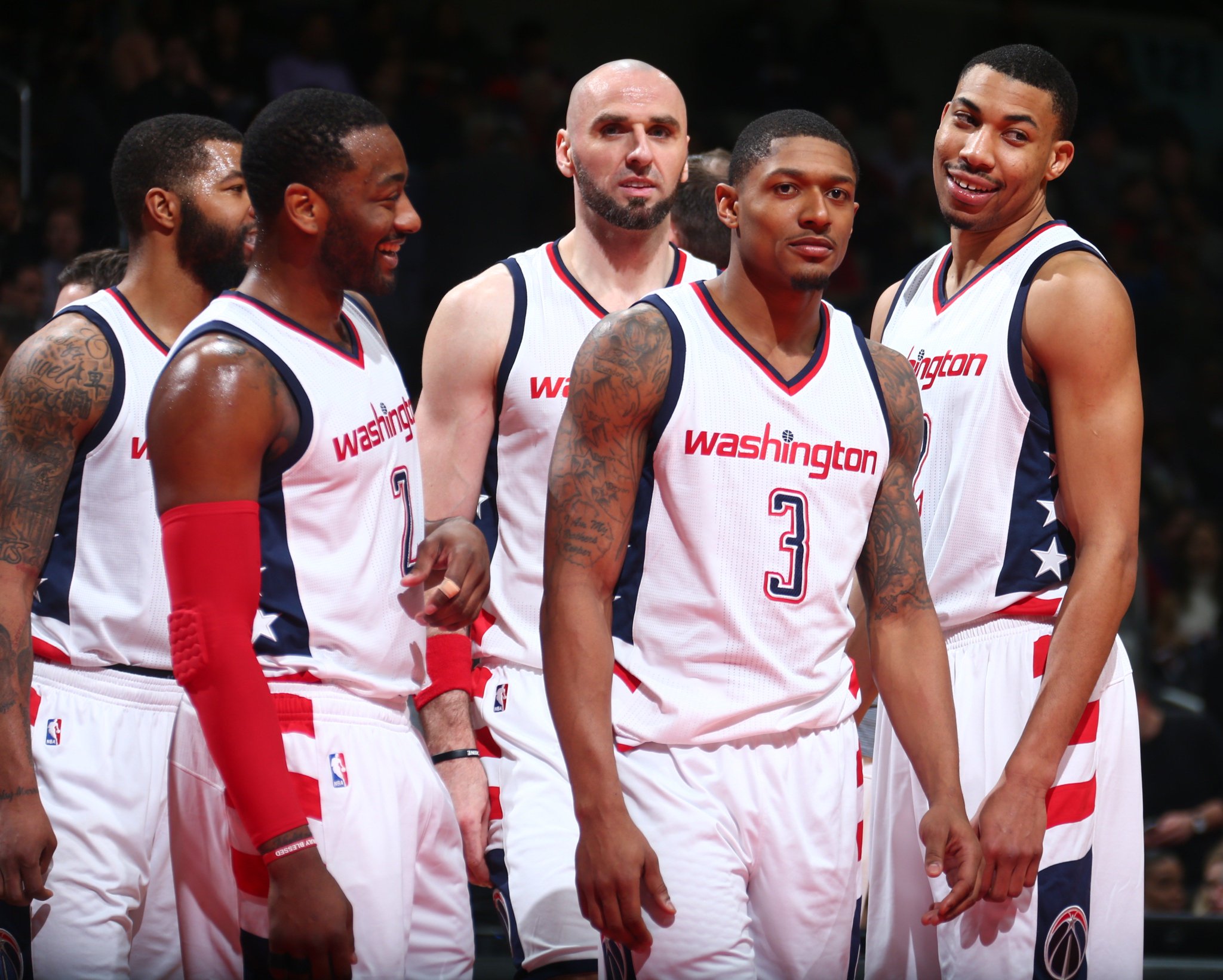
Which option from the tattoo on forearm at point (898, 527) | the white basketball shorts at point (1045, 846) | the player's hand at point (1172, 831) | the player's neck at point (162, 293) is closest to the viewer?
the tattoo on forearm at point (898, 527)

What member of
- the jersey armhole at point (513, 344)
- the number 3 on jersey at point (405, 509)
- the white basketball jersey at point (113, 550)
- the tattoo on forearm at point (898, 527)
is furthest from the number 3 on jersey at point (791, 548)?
the white basketball jersey at point (113, 550)

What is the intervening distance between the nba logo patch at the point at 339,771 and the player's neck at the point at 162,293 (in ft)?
3.97

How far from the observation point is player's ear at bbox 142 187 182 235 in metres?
3.70

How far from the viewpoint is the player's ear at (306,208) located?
2.95m

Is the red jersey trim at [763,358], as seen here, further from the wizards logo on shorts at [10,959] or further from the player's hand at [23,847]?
the wizards logo on shorts at [10,959]

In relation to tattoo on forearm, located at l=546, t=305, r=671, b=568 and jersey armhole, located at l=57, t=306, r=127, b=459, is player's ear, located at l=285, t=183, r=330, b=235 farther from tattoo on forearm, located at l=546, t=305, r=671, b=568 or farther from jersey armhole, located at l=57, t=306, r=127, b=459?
jersey armhole, located at l=57, t=306, r=127, b=459

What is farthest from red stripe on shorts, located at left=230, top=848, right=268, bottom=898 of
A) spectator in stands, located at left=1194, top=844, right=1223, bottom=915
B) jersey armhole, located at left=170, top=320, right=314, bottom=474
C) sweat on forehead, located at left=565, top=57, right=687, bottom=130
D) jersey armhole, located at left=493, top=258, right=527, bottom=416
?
spectator in stands, located at left=1194, top=844, right=1223, bottom=915

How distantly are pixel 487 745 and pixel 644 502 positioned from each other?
1.02 m

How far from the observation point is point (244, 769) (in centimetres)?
261

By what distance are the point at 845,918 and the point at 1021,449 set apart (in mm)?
1136

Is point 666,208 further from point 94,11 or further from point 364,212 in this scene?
point 94,11

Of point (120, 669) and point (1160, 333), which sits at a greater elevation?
point (1160, 333)

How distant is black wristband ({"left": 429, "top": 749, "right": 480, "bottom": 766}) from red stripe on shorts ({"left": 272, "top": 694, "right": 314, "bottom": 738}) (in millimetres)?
845

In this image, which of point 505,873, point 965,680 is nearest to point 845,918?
point 965,680
